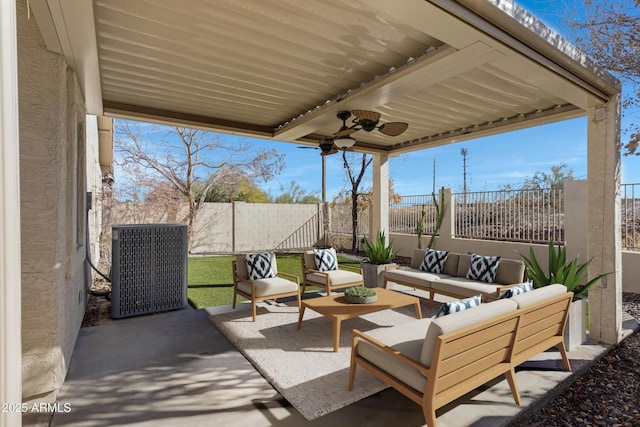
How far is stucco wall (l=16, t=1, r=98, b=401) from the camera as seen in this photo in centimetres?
257

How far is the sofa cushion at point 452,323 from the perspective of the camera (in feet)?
6.95

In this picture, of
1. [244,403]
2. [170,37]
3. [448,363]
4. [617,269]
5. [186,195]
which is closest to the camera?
[448,363]

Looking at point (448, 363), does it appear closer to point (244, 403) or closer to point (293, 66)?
point (244, 403)

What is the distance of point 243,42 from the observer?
2.94 m

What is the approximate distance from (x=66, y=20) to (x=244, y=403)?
305 centimetres

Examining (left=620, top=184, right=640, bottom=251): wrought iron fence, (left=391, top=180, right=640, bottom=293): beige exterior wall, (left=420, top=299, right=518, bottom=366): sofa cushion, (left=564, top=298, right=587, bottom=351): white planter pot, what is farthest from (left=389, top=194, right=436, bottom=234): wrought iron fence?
(left=420, top=299, right=518, bottom=366): sofa cushion

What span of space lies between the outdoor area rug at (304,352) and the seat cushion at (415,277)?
0.40 metres

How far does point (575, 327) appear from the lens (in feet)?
11.8

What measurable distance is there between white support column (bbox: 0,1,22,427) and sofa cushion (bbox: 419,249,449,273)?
558 centimetres

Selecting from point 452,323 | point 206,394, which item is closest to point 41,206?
point 206,394

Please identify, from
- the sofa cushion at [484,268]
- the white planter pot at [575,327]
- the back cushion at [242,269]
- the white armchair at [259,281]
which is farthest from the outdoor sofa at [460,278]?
the back cushion at [242,269]

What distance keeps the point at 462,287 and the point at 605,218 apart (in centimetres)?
181

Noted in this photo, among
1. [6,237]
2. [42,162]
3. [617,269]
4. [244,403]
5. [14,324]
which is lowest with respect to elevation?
[244,403]

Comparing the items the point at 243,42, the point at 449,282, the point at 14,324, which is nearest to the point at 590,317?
the point at 449,282
